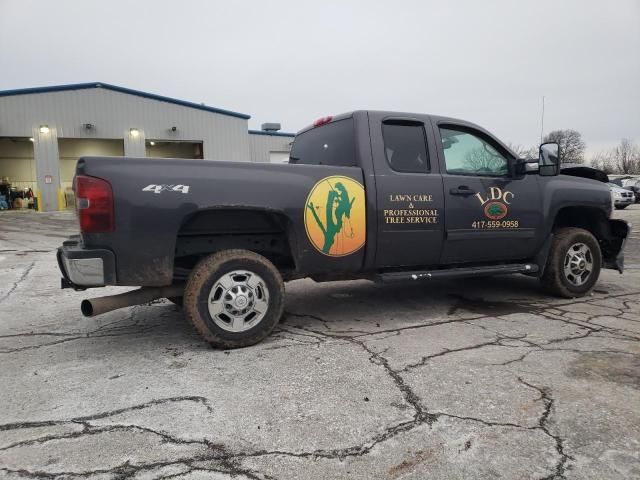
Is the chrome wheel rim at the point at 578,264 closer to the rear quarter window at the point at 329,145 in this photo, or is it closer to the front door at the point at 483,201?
the front door at the point at 483,201

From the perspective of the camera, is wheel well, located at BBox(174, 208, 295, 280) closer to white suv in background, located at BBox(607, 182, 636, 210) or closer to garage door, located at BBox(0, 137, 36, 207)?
white suv in background, located at BBox(607, 182, 636, 210)

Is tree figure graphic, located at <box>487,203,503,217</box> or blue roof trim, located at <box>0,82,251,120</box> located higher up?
blue roof trim, located at <box>0,82,251,120</box>

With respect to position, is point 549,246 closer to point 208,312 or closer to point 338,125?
point 338,125

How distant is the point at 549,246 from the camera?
4797 millimetres

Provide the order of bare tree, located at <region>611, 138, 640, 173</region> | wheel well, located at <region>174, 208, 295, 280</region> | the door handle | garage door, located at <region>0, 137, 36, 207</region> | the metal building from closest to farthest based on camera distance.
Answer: wheel well, located at <region>174, 208, 295, 280</region>, the door handle, the metal building, garage door, located at <region>0, 137, 36, 207</region>, bare tree, located at <region>611, 138, 640, 173</region>

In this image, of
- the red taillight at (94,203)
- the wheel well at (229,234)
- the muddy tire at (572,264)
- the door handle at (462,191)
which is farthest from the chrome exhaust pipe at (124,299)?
the muddy tire at (572,264)

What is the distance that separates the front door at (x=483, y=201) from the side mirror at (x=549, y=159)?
21cm

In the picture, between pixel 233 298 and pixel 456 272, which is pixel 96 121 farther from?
pixel 456 272

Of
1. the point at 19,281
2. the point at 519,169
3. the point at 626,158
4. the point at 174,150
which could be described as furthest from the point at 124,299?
the point at 626,158

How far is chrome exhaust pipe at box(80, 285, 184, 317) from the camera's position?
125 inches

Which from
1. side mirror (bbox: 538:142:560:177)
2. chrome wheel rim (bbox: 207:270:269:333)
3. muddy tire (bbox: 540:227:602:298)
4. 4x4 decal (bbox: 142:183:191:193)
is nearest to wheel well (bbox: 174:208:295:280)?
4x4 decal (bbox: 142:183:191:193)

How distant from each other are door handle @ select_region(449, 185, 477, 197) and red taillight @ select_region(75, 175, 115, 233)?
9.61 feet

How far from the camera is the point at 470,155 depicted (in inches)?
176

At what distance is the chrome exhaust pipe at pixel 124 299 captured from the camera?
3.18 metres
